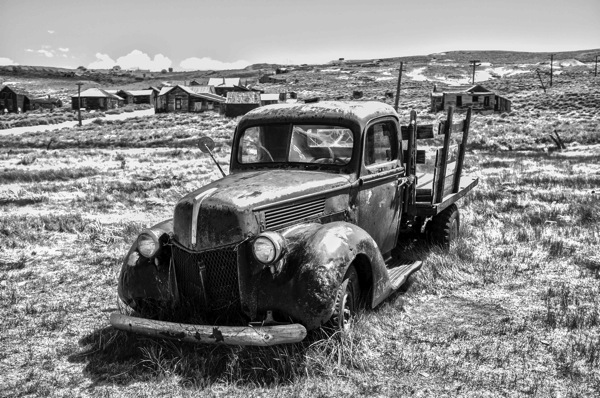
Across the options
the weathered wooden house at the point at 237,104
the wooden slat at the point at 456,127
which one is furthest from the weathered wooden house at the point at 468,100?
the wooden slat at the point at 456,127

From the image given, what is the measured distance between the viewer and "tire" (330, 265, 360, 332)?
4477mm

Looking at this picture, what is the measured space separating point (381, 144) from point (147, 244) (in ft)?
8.73

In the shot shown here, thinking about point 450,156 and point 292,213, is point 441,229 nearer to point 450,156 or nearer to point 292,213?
point 450,156

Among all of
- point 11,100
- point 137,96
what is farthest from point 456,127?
point 137,96


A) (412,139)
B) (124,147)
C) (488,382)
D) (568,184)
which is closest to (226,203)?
(488,382)

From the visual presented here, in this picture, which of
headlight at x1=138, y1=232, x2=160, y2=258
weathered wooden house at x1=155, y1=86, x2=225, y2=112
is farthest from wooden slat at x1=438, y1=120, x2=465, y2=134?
weathered wooden house at x1=155, y1=86, x2=225, y2=112

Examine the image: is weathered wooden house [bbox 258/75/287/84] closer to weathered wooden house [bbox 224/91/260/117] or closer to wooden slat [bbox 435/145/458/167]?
weathered wooden house [bbox 224/91/260/117]

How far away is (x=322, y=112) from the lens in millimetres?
5668

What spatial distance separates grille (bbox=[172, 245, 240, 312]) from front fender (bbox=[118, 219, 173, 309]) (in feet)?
0.68

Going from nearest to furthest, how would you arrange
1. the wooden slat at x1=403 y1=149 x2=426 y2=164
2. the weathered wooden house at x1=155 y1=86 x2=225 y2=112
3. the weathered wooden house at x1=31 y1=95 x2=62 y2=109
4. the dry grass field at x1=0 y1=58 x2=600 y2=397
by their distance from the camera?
the dry grass field at x1=0 y1=58 x2=600 y2=397, the wooden slat at x1=403 y1=149 x2=426 y2=164, the weathered wooden house at x1=155 y1=86 x2=225 y2=112, the weathered wooden house at x1=31 y1=95 x2=62 y2=109

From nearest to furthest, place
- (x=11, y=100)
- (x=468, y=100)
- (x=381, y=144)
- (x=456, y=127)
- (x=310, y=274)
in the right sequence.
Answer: (x=310, y=274) < (x=381, y=144) < (x=456, y=127) < (x=468, y=100) < (x=11, y=100)

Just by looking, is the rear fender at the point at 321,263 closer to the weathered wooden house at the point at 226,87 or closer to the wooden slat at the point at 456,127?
the wooden slat at the point at 456,127

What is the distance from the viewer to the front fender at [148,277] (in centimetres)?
482

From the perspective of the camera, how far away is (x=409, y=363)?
172 inches
